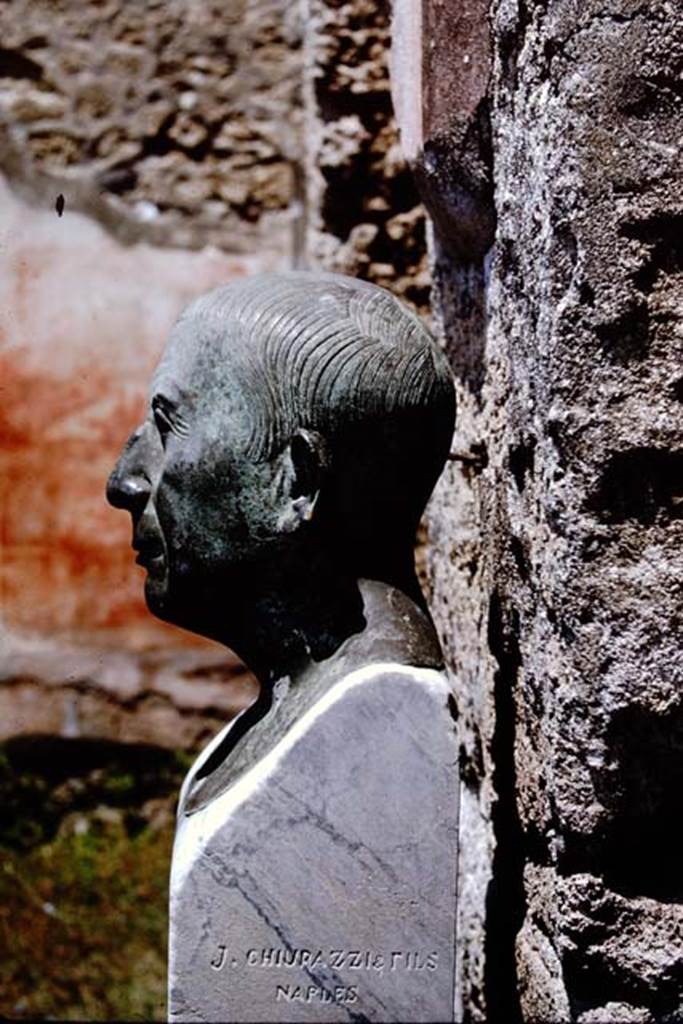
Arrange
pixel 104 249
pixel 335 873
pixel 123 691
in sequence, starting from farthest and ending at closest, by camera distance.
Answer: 1. pixel 123 691
2. pixel 104 249
3. pixel 335 873

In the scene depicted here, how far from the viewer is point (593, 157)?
226cm

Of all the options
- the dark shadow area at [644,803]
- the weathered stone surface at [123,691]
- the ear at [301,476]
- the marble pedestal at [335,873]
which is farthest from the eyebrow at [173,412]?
the weathered stone surface at [123,691]

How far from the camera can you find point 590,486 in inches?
90.5

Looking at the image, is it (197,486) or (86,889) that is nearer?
(197,486)

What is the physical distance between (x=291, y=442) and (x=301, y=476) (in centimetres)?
4

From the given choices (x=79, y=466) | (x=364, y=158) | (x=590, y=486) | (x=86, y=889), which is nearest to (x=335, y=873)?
(x=590, y=486)

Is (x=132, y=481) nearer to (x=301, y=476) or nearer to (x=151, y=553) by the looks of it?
(x=151, y=553)

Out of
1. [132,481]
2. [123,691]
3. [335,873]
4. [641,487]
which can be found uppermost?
[641,487]

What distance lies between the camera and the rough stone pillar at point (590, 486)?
227 cm

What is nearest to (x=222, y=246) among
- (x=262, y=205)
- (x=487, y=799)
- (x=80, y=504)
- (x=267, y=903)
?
(x=262, y=205)

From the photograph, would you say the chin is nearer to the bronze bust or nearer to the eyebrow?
the bronze bust

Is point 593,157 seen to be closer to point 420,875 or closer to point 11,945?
point 420,875

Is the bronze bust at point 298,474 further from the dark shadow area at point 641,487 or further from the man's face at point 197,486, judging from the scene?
the dark shadow area at point 641,487

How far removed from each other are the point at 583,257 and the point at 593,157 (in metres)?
0.11
